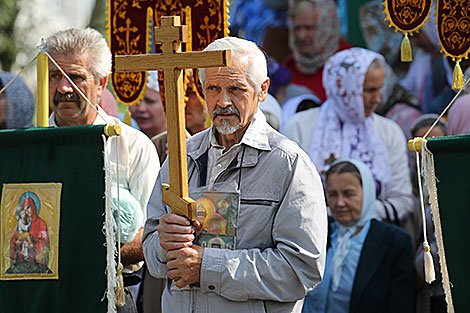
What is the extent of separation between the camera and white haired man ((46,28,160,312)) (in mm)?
4027

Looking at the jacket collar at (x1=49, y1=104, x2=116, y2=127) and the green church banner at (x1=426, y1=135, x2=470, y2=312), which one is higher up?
the jacket collar at (x1=49, y1=104, x2=116, y2=127)

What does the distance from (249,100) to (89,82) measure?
110 centimetres

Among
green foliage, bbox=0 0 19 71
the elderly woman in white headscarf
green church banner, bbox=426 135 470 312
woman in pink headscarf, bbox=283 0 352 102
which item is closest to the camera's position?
green church banner, bbox=426 135 470 312

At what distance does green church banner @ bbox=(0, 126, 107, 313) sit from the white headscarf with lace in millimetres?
2515

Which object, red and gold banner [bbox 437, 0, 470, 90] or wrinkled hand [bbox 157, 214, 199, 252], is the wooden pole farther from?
red and gold banner [bbox 437, 0, 470, 90]

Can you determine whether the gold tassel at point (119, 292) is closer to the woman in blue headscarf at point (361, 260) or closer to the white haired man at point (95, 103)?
the white haired man at point (95, 103)

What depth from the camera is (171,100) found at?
3.24 metres

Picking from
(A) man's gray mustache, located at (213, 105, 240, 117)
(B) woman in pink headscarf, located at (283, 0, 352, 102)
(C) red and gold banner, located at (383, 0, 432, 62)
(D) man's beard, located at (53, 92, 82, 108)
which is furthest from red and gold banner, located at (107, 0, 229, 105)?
(B) woman in pink headscarf, located at (283, 0, 352, 102)

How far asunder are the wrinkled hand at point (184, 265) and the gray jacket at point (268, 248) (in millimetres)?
32

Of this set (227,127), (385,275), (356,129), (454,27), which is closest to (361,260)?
(385,275)

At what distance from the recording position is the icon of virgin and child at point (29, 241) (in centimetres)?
377

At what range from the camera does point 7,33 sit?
61.3 feet

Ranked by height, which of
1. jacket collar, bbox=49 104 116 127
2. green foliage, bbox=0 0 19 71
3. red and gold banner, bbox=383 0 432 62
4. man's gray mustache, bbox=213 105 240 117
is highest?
green foliage, bbox=0 0 19 71

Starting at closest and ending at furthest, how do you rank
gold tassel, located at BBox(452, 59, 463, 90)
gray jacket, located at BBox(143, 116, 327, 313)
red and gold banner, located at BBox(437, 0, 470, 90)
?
1. gray jacket, located at BBox(143, 116, 327, 313)
2. gold tassel, located at BBox(452, 59, 463, 90)
3. red and gold banner, located at BBox(437, 0, 470, 90)
